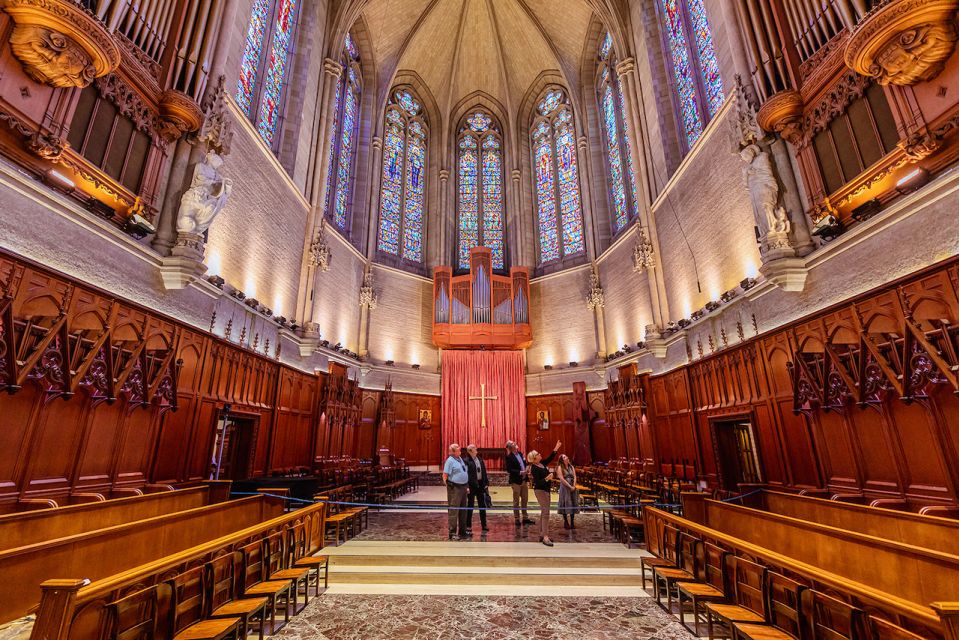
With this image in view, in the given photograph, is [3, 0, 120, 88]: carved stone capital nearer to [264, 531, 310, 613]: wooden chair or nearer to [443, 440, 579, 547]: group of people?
[264, 531, 310, 613]: wooden chair

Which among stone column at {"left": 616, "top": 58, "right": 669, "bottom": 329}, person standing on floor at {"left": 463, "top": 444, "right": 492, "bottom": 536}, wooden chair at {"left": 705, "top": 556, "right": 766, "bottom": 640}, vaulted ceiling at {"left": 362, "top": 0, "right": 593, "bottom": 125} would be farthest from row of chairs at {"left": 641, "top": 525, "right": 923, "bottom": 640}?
vaulted ceiling at {"left": 362, "top": 0, "right": 593, "bottom": 125}

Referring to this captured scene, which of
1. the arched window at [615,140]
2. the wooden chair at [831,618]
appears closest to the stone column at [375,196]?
the arched window at [615,140]

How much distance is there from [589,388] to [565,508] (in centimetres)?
1085

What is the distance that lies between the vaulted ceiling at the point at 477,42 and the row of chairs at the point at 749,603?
66.0 ft

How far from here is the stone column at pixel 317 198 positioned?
12.5m

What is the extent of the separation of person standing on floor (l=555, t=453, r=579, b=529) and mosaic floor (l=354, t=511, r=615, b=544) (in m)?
0.20

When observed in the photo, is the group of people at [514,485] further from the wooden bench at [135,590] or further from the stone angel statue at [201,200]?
the stone angel statue at [201,200]

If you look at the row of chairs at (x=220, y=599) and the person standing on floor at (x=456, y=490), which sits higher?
the person standing on floor at (x=456, y=490)

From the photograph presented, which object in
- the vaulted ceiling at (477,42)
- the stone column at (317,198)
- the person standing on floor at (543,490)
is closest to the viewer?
the person standing on floor at (543,490)

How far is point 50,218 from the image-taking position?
543 centimetres

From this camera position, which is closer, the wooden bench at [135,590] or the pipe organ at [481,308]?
the wooden bench at [135,590]

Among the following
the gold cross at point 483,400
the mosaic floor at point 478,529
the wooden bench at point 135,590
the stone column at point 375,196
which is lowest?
the mosaic floor at point 478,529

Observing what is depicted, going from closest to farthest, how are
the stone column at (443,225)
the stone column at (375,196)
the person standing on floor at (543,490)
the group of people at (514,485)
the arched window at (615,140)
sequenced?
the person standing on floor at (543,490)
the group of people at (514,485)
the arched window at (615,140)
the stone column at (375,196)
the stone column at (443,225)

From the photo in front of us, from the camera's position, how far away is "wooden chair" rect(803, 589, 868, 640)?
2735 millimetres
